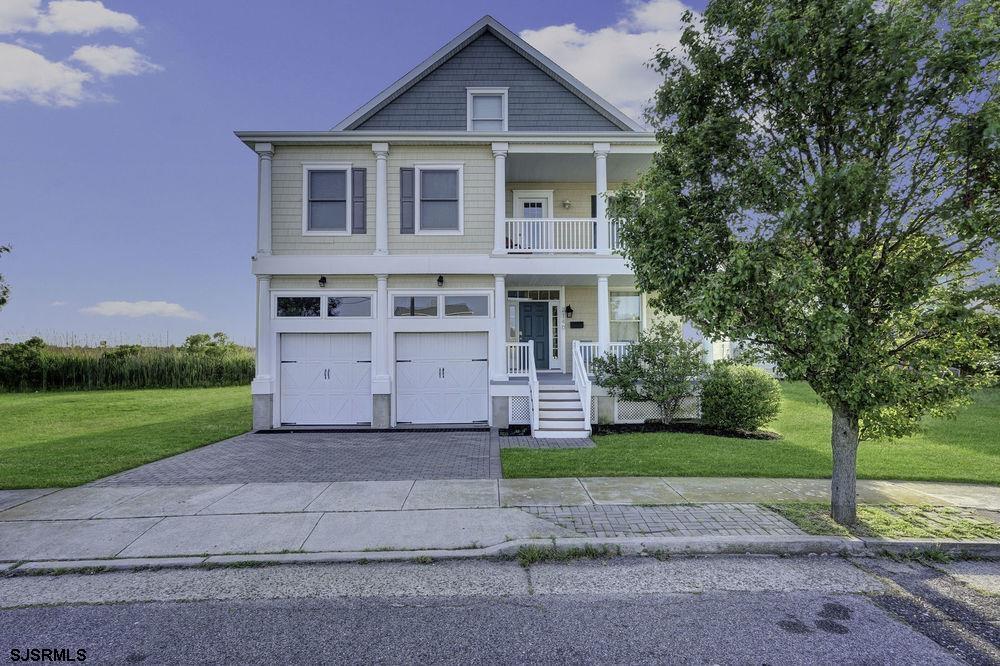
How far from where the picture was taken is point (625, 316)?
14.3m

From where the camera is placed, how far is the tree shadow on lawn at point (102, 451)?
7648mm

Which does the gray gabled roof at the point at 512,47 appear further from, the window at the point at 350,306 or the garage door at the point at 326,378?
the garage door at the point at 326,378

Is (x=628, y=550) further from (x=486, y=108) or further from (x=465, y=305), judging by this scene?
(x=486, y=108)

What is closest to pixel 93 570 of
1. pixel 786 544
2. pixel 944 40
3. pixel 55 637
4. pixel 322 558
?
pixel 55 637

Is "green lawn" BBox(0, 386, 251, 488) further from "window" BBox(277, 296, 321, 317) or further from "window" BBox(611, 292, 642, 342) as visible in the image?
"window" BBox(611, 292, 642, 342)

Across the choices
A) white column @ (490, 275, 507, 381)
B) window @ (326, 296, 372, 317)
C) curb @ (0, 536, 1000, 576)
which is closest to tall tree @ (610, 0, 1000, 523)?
curb @ (0, 536, 1000, 576)

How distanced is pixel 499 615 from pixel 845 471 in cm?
423

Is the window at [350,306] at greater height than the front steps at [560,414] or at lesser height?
greater

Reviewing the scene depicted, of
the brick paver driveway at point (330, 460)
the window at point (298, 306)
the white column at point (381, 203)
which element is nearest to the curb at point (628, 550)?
the brick paver driveway at point (330, 460)

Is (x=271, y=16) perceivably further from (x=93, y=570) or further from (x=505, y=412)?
(x=93, y=570)

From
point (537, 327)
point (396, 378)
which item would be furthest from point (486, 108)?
point (396, 378)

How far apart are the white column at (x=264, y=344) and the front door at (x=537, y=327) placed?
6694mm

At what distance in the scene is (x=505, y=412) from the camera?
39.1 feet

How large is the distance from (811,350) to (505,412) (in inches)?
304
